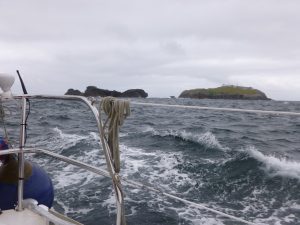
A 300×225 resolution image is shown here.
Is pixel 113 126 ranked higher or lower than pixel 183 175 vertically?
higher

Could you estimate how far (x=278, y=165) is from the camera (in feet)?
24.7

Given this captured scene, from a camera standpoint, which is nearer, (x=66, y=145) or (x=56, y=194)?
(x=56, y=194)

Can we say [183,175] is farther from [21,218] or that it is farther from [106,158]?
[106,158]

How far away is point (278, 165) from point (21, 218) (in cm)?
628

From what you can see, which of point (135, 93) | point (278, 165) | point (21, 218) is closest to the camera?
point (21, 218)

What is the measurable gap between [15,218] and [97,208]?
267cm

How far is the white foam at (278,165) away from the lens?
6945 mm

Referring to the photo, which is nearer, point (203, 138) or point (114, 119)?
point (114, 119)

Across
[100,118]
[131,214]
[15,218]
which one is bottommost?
[131,214]

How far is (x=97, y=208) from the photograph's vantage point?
5.05 m

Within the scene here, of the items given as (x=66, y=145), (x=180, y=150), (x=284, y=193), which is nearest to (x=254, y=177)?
(x=284, y=193)

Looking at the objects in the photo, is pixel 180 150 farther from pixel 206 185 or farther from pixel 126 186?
pixel 126 186

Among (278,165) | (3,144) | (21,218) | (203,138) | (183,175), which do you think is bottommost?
(183,175)

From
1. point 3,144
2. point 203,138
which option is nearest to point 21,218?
point 3,144
